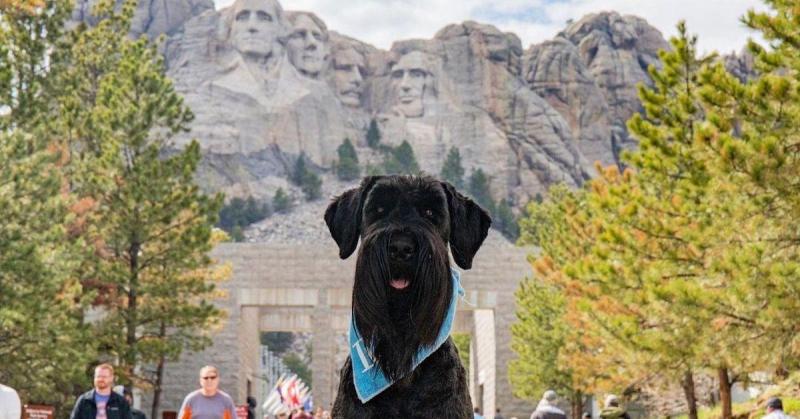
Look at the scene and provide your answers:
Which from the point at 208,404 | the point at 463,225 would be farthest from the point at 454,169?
the point at 463,225

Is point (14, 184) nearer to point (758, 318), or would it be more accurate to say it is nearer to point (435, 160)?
point (758, 318)

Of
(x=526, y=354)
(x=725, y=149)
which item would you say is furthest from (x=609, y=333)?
(x=526, y=354)

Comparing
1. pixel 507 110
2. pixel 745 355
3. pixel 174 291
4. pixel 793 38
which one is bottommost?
pixel 745 355

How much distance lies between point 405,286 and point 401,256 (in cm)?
10

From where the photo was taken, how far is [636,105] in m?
158

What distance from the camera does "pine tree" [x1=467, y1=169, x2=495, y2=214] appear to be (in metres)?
142

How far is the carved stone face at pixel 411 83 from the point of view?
156125 millimetres

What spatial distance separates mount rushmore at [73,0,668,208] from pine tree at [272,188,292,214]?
2.70 m

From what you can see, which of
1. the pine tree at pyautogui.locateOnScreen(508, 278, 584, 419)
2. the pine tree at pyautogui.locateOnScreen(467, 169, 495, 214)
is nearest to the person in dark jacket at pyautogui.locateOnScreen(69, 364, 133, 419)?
the pine tree at pyautogui.locateOnScreen(508, 278, 584, 419)

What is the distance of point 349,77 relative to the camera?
522ft

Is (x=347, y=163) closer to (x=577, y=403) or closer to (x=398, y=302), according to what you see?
(x=577, y=403)

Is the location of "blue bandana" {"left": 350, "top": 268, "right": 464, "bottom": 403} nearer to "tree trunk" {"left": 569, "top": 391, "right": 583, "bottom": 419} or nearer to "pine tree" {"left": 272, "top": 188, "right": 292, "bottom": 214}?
"tree trunk" {"left": 569, "top": 391, "right": 583, "bottom": 419}

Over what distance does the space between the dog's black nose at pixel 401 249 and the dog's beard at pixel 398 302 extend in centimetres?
2

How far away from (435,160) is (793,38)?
136 meters
